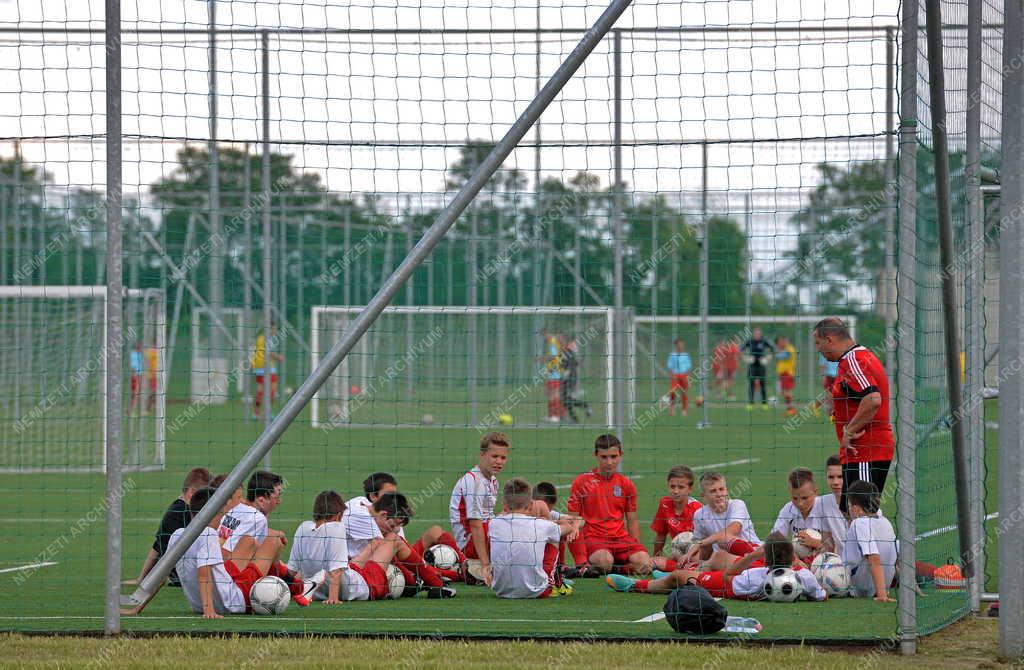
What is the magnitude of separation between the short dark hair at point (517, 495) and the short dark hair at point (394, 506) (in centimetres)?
68

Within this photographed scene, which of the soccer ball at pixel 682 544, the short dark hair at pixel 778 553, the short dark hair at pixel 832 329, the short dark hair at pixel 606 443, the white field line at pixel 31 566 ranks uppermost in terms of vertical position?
the short dark hair at pixel 832 329

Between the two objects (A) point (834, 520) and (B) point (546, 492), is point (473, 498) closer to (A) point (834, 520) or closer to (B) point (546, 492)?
(B) point (546, 492)

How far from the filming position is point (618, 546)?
381 inches

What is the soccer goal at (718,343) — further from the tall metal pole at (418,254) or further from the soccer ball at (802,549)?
the tall metal pole at (418,254)

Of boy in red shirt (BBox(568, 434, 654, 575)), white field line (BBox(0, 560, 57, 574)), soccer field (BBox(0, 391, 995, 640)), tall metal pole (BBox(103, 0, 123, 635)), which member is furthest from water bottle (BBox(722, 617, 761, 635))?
white field line (BBox(0, 560, 57, 574))

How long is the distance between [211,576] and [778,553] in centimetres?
358

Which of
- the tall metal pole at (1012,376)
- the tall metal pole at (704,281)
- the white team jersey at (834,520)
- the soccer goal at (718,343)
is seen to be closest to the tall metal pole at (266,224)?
the tall metal pole at (704,281)

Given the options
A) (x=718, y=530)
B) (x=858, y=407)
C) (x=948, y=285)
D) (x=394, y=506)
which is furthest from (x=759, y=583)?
(x=394, y=506)

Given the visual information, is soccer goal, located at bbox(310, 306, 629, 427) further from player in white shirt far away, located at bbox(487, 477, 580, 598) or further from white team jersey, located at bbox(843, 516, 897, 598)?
white team jersey, located at bbox(843, 516, 897, 598)

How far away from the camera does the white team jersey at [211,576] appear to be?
25.1 feet

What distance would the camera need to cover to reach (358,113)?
26.9 feet

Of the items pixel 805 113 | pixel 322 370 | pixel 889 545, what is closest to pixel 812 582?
pixel 889 545

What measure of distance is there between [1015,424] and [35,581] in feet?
21.8

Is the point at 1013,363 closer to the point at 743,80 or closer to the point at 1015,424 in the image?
the point at 1015,424
